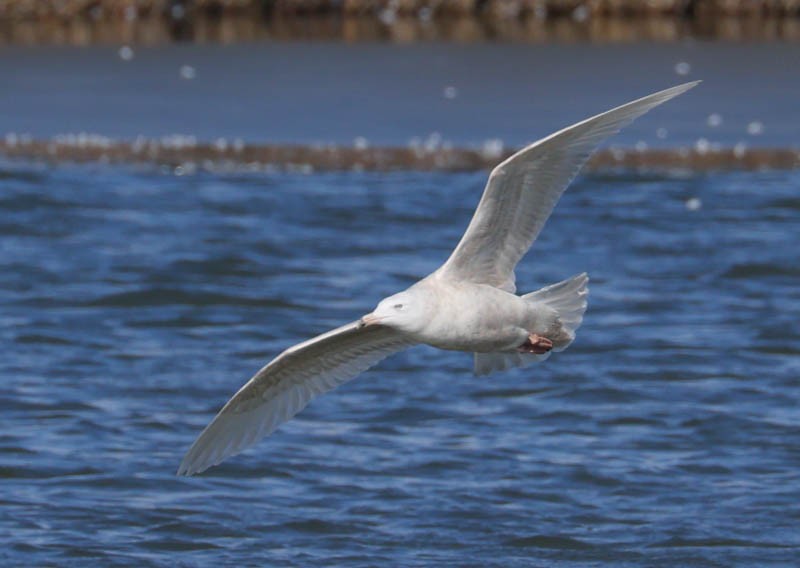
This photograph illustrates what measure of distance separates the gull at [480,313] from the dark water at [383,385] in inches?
81.1

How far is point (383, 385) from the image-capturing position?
44.0 feet

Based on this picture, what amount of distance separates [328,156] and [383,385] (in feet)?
17.8

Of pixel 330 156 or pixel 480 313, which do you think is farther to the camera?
pixel 330 156

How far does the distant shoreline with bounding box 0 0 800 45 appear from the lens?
23547 millimetres

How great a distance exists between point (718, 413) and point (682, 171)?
5493mm

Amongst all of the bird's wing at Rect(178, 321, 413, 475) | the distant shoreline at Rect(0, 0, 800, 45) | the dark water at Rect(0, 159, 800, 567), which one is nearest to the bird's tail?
the bird's wing at Rect(178, 321, 413, 475)

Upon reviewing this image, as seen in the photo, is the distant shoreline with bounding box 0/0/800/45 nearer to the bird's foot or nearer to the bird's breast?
the bird's foot

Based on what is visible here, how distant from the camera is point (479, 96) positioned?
19.6 m

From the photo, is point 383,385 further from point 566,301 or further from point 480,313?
point 480,313

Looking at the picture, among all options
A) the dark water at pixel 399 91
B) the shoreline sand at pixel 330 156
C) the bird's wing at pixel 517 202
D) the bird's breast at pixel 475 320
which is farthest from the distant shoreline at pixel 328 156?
the bird's breast at pixel 475 320

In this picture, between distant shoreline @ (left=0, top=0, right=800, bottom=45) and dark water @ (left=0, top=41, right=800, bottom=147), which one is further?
distant shoreline @ (left=0, top=0, right=800, bottom=45)

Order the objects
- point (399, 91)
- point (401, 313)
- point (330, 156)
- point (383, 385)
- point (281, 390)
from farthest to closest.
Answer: point (399, 91) → point (330, 156) → point (383, 385) → point (281, 390) → point (401, 313)

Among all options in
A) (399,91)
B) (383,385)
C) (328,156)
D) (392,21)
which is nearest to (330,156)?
(328,156)

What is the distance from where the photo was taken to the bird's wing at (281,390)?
810 cm
